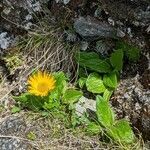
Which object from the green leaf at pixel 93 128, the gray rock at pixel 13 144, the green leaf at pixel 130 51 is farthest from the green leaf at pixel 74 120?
the green leaf at pixel 130 51

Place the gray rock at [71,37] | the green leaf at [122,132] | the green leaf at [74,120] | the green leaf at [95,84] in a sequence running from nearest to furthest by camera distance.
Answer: the green leaf at [122,132] → the green leaf at [74,120] → the green leaf at [95,84] → the gray rock at [71,37]

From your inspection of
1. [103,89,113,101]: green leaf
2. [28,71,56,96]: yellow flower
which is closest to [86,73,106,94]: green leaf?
[103,89,113,101]: green leaf

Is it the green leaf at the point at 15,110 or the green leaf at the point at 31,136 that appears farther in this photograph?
the green leaf at the point at 15,110

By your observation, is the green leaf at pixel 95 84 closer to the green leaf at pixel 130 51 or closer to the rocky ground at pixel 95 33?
the rocky ground at pixel 95 33

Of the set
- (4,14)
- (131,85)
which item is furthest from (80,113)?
(4,14)

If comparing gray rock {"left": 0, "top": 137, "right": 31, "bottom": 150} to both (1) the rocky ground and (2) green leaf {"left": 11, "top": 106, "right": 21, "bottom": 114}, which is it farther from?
(2) green leaf {"left": 11, "top": 106, "right": 21, "bottom": 114}

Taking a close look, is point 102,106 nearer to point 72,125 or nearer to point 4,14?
point 72,125

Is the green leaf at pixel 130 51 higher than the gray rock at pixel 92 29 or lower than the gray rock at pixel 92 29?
lower
